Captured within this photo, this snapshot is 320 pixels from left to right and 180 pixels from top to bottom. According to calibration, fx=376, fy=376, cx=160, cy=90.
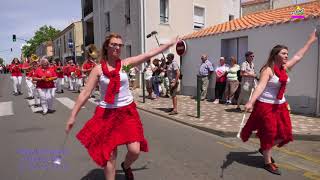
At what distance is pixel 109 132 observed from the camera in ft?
14.2

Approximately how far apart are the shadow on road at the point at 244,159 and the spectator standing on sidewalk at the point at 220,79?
6.97 m

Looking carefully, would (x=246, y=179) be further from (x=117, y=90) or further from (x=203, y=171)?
(x=117, y=90)

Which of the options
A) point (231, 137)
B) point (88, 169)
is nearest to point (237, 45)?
point (231, 137)

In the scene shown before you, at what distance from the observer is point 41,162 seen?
6.00 m

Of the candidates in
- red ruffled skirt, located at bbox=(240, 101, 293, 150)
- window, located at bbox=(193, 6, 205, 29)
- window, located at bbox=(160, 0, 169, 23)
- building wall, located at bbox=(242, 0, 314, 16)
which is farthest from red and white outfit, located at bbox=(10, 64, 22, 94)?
building wall, located at bbox=(242, 0, 314, 16)

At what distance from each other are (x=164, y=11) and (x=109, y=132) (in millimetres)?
19715

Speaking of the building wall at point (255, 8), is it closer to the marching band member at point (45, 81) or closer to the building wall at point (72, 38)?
the building wall at point (72, 38)

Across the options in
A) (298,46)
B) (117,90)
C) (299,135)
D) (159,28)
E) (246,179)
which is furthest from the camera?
(159,28)

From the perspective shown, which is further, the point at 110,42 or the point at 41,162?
the point at 41,162

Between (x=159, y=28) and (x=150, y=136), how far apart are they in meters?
15.4

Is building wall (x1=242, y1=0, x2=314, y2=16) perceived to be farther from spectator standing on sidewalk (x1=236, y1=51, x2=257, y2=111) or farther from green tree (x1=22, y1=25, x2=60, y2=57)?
green tree (x1=22, y1=25, x2=60, y2=57)

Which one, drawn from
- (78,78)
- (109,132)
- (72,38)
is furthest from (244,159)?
(72,38)

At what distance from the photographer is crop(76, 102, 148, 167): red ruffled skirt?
429 cm

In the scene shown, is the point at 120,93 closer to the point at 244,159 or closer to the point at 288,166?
the point at 244,159
